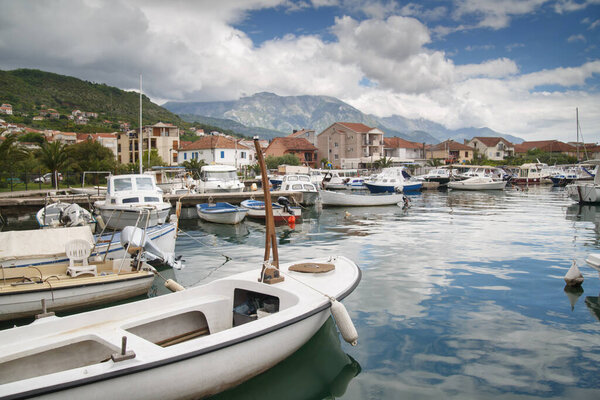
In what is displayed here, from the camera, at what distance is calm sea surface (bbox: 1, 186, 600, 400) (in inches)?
227

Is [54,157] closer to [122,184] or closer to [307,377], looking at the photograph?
[122,184]

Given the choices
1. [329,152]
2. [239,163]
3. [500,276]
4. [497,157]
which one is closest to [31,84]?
[239,163]

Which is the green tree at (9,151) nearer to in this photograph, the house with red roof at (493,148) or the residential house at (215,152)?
the residential house at (215,152)

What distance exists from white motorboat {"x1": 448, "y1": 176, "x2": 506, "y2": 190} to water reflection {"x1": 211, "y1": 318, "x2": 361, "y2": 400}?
46.9 metres

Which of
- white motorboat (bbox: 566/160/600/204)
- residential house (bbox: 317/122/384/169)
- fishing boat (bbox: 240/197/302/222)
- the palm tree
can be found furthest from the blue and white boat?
residential house (bbox: 317/122/384/169)

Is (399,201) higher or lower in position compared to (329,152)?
lower

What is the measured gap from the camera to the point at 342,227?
70.5ft

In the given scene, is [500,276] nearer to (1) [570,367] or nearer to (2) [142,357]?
(1) [570,367]

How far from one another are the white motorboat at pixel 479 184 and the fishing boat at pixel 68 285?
46684mm

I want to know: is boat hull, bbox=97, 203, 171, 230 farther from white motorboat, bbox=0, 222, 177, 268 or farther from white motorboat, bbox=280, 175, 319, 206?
white motorboat, bbox=280, 175, 319, 206

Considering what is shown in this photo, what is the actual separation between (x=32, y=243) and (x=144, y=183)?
378 inches

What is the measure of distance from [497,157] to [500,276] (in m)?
107

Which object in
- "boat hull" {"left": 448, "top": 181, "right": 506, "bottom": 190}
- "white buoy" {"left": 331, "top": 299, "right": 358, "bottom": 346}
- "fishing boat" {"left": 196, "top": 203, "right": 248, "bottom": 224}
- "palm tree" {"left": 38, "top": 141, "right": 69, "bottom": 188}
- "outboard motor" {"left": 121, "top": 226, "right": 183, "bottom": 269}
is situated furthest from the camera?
"boat hull" {"left": 448, "top": 181, "right": 506, "bottom": 190}

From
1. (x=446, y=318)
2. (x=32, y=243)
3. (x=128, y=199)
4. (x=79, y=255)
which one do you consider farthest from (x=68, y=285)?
(x=128, y=199)
